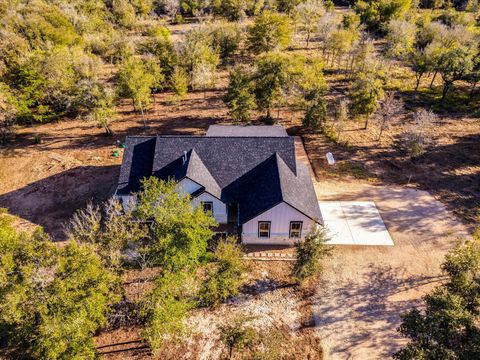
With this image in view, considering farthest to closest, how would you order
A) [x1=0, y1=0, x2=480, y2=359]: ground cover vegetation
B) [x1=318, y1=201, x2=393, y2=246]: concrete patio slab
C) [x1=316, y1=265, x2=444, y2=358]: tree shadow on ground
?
1. [x1=318, y1=201, x2=393, y2=246]: concrete patio slab
2. [x1=316, y1=265, x2=444, y2=358]: tree shadow on ground
3. [x1=0, y1=0, x2=480, y2=359]: ground cover vegetation

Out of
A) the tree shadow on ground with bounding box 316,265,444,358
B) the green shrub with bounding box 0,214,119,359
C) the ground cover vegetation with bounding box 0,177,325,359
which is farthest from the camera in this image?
the tree shadow on ground with bounding box 316,265,444,358

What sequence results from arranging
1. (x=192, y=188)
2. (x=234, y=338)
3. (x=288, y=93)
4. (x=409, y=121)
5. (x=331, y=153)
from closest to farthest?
(x=234, y=338), (x=192, y=188), (x=331, y=153), (x=288, y=93), (x=409, y=121)

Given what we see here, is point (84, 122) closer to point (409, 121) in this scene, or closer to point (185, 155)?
point (185, 155)

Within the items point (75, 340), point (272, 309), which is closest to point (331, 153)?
point (272, 309)

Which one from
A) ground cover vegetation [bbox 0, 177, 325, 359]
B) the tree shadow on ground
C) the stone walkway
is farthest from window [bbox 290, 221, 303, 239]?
ground cover vegetation [bbox 0, 177, 325, 359]

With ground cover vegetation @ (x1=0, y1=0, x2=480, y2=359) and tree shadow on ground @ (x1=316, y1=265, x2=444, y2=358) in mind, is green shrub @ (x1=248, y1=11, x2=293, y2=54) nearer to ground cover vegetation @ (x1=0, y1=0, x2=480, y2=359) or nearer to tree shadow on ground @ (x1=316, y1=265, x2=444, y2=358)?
ground cover vegetation @ (x1=0, y1=0, x2=480, y2=359)

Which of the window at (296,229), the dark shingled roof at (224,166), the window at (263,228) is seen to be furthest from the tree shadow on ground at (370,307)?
the dark shingled roof at (224,166)

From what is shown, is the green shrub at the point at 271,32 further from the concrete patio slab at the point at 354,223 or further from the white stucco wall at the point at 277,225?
the white stucco wall at the point at 277,225
